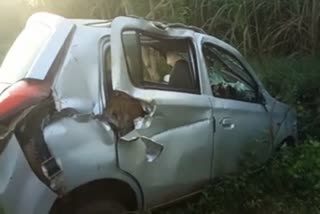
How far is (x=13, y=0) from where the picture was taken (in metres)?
12.3

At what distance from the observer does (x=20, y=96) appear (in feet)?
13.5

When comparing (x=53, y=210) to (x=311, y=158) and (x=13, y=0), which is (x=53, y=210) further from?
(x=13, y=0)

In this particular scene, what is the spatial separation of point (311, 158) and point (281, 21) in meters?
5.43

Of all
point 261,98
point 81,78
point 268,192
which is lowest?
point 268,192

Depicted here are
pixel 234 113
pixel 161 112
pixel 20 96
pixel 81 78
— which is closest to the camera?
pixel 20 96

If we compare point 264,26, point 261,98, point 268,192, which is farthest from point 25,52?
point 264,26

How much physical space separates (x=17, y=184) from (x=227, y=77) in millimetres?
2291

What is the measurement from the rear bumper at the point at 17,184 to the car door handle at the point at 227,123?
5.74ft

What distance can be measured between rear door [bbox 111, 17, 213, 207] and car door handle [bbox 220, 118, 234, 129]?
7.2 inches

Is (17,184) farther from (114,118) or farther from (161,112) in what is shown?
(161,112)

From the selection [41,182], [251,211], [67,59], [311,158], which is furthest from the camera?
[311,158]

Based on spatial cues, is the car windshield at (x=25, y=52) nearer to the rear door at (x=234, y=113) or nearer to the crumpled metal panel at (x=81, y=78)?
the crumpled metal panel at (x=81, y=78)

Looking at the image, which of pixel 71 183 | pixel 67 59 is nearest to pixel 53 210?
pixel 71 183

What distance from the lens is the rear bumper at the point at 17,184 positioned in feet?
13.1
